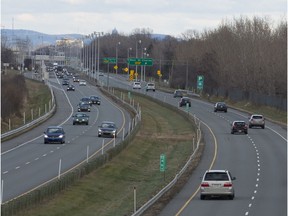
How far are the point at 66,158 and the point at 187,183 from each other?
10.7 m

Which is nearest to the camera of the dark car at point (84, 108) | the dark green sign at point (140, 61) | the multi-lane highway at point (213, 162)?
the multi-lane highway at point (213, 162)

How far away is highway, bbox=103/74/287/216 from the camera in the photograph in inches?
1344

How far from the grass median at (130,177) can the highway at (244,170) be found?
1.56 metres

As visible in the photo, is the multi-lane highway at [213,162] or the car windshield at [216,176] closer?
the multi-lane highway at [213,162]

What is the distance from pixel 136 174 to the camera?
51.6 m

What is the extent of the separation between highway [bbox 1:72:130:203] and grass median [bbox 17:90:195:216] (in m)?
1.78

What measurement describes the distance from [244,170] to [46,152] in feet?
44.5

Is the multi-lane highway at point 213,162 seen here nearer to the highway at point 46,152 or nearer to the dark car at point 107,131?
the highway at point 46,152

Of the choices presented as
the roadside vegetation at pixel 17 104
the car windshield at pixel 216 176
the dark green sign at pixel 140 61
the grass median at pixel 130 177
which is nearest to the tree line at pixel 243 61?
the dark green sign at pixel 140 61

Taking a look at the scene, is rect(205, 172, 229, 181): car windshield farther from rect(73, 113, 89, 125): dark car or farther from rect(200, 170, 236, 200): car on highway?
rect(73, 113, 89, 125): dark car

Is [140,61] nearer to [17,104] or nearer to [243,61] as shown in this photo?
[243,61]

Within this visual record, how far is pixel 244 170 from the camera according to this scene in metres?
50.9

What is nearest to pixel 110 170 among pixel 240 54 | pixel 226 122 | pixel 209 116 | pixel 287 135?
pixel 287 135

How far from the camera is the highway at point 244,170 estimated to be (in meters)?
34.1
